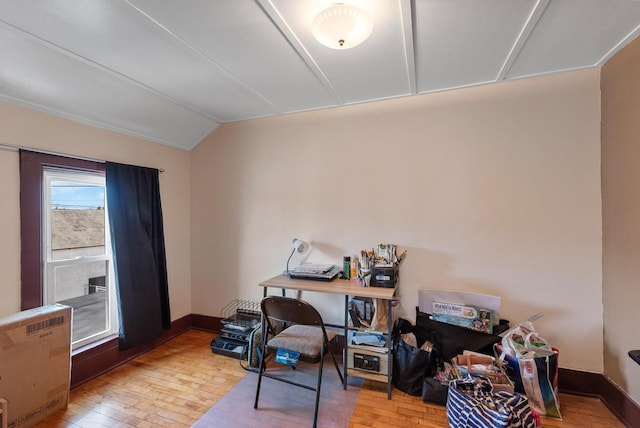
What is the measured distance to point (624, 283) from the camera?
1743mm

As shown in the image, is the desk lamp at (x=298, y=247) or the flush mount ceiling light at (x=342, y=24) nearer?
the flush mount ceiling light at (x=342, y=24)

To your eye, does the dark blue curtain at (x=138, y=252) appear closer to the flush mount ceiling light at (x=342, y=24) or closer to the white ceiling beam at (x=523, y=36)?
the flush mount ceiling light at (x=342, y=24)

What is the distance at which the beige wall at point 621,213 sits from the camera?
164 cm

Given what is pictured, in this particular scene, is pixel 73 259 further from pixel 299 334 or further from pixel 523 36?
pixel 523 36

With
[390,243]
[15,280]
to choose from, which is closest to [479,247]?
[390,243]

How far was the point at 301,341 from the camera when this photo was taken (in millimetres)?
1908

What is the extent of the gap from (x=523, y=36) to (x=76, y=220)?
345 cm

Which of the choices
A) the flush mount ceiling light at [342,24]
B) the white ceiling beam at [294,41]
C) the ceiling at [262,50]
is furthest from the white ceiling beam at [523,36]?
the white ceiling beam at [294,41]

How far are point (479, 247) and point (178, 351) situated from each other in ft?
9.56

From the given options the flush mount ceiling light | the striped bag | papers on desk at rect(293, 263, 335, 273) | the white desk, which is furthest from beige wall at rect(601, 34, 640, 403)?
papers on desk at rect(293, 263, 335, 273)

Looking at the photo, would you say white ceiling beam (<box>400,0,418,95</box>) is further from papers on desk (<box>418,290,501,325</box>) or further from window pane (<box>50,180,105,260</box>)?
window pane (<box>50,180,105,260</box>)

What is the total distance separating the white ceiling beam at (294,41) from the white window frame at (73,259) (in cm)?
202

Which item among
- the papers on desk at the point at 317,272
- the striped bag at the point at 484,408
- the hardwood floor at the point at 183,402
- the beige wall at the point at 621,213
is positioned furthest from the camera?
the papers on desk at the point at 317,272

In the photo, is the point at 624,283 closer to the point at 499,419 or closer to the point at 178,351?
the point at 499,419
